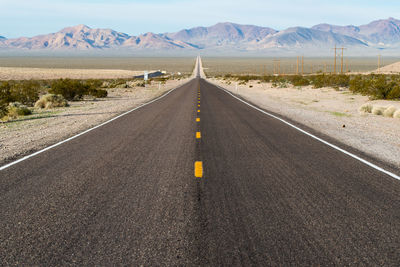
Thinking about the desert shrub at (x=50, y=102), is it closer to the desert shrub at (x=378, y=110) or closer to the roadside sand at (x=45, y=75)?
the desert shrub at (x=378, y=110)

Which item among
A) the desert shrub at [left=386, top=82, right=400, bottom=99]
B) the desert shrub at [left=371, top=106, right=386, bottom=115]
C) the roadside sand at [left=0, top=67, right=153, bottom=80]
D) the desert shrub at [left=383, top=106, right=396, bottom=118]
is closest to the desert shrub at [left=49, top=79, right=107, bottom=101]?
the desert shrub at [left=371, top=106, right=386, bottom=115]

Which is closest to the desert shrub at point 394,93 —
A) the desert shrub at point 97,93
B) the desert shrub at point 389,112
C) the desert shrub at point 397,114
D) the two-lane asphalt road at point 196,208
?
the desert shrub at point 389,112

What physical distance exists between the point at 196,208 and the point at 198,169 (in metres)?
2.16

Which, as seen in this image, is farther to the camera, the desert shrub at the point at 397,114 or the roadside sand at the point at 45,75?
the roadside sand at the point at 45,75

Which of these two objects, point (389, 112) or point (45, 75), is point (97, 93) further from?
point (45, 75)

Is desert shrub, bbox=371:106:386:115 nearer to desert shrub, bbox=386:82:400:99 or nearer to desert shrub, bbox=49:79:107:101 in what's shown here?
desert shrub, bbox=386:82:400:99

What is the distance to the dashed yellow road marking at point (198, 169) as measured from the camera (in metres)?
6.86

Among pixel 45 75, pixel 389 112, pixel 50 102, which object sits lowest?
pixel 389 112

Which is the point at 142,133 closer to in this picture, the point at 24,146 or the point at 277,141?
the point at 24,146

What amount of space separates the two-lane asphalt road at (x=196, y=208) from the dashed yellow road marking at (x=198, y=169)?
0.31 ft

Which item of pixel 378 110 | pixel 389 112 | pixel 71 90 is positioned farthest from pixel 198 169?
pixel 71 90

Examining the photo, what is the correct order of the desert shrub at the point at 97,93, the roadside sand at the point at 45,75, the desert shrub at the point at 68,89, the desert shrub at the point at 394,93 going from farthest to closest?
the roadside sand at the point at 45,75
the desert shrub at the point at 97,93
the desert shrub at the point at 68,89
the desert shrub at the point at 394,93

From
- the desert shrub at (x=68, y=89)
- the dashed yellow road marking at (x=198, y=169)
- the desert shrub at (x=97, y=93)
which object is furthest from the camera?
the desert shrub at (x=97, y=93)

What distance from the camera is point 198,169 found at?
24.0 ft
